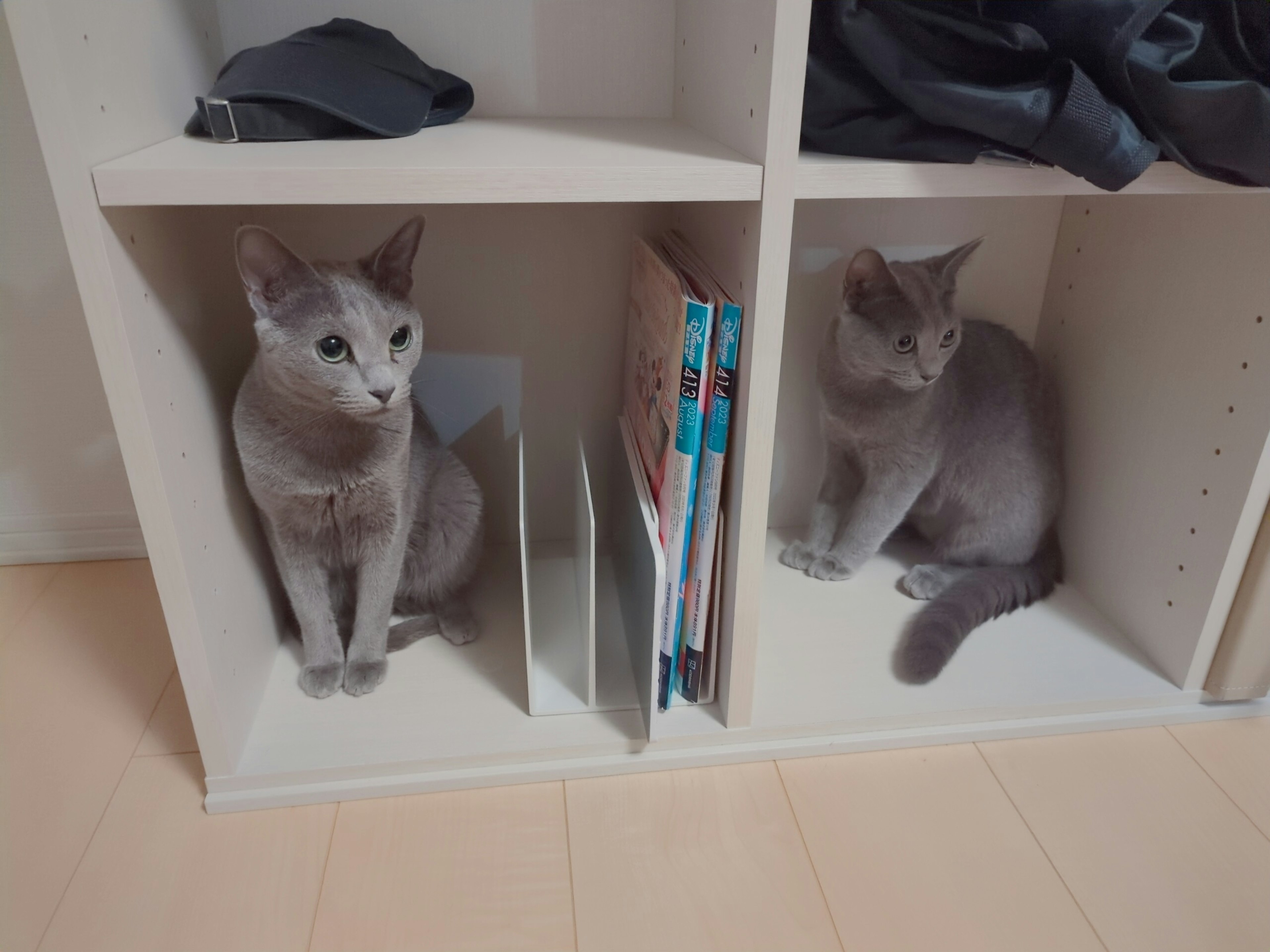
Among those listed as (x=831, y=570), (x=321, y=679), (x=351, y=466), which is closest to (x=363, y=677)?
(x=321, y=679)

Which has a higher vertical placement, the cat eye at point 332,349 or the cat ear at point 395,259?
the cat ear at point 395,259

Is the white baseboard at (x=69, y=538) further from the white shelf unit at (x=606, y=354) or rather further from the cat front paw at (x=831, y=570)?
the cat front paw at (x=831, y=570)

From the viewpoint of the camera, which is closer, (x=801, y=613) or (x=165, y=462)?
(x=165, y=462)

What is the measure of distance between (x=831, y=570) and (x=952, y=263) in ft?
1.37

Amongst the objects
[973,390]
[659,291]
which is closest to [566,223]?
[659,291]

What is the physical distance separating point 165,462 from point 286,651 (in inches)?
13.8

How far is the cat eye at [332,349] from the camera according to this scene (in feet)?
2.46

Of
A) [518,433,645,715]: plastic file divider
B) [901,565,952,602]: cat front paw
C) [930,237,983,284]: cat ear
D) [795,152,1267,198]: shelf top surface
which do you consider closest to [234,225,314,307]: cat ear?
[518,433,645,715]: plastic file divider

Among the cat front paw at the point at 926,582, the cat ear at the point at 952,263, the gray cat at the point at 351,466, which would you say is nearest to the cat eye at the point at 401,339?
the gray cat at the point at 351,466

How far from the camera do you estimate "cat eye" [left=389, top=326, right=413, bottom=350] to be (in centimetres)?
80

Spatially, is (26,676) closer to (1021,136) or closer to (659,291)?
(659,291)

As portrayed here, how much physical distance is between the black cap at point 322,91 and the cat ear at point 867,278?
47cm

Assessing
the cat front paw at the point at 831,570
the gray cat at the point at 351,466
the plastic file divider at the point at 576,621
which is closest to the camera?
the gray cat at the point at 351,466

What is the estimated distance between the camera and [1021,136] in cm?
68
